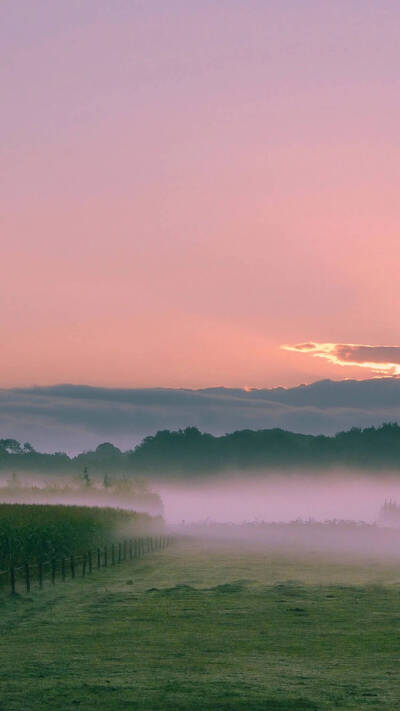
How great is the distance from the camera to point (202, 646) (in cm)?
2709

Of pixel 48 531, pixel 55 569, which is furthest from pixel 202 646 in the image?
pixel 48 531

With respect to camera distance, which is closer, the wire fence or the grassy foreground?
the grassy foreground

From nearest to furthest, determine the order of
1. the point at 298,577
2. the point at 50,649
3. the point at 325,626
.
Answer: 1. the point at 50,649
2. the point at 325,626
3. the point at 298,577

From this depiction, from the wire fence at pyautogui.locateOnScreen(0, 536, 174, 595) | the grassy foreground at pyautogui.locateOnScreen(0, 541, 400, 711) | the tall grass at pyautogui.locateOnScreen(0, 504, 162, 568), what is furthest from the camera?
the tall grass at pyautogui.locateOnScreen(0, 504, 162, 568)

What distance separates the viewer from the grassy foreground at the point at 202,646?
64.2ft

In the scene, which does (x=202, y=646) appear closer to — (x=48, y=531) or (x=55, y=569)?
(x=55, y=569)

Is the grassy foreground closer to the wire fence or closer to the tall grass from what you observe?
the wire fence

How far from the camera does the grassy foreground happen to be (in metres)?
19.6

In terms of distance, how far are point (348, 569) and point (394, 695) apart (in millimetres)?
49901

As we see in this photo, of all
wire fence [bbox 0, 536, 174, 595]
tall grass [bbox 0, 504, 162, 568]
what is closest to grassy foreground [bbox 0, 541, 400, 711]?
wire fence [bbox 0, 536, 174, 595]

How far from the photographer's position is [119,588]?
47.1m

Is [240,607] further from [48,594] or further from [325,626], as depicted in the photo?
[48,594]

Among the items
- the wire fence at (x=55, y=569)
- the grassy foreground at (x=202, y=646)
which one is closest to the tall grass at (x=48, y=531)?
the wire fence at (x=55, y=569)

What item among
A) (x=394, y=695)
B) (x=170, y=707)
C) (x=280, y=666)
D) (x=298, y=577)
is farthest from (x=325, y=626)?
(x=298, y=577)
